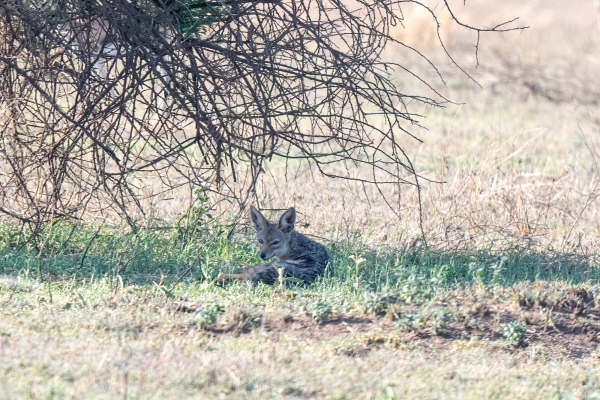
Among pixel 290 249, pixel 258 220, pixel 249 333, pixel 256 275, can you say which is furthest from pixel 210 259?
pixel 249 333

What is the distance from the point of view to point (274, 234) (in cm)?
750

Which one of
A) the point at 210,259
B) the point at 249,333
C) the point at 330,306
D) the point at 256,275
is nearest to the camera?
the point at 249,333

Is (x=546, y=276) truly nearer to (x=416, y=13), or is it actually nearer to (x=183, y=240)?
(x=183, y=240)

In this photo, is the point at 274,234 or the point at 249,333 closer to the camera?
the point at 249,333

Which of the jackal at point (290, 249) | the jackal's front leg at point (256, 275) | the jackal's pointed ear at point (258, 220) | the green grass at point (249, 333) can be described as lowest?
the green grass at point (249, 333)

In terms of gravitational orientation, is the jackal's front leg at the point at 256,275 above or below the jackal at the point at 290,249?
below

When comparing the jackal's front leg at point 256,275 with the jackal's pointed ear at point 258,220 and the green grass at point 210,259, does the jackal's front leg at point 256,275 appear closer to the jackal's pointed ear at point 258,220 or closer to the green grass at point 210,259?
the green grass at point 210,259

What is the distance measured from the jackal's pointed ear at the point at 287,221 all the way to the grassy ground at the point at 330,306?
0.38 m

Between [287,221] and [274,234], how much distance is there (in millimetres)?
175

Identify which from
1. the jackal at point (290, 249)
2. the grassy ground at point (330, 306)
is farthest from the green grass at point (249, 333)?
the jackal at point (290, 249)

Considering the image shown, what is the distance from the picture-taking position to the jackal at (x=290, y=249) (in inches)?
275

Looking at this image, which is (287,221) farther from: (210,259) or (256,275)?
(256,275)

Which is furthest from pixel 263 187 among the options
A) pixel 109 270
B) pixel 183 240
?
pixel 109 270

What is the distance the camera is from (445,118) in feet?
56.3
